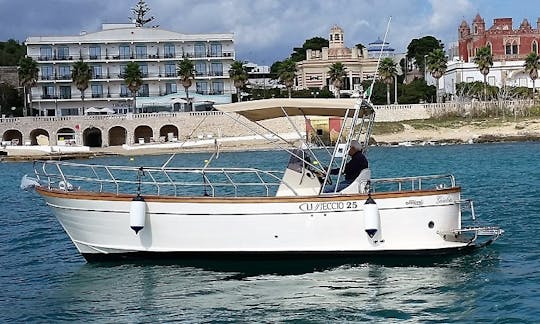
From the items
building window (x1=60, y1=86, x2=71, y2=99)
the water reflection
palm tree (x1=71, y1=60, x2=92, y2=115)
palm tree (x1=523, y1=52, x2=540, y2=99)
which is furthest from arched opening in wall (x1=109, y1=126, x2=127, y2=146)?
the water reflection

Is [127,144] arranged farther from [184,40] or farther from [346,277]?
[346,277]

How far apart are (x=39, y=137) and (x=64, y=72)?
11.4m

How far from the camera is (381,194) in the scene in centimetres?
1427

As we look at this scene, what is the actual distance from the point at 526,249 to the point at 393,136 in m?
59.6

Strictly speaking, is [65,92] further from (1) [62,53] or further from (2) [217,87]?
(2) [217,87]

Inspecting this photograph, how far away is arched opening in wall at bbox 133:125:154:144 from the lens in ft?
262

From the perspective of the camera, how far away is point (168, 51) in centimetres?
8638

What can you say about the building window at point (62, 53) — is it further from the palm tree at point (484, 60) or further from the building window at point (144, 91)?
the palm tree at point (484, 60)

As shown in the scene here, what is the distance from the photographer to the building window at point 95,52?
8544 centimetres

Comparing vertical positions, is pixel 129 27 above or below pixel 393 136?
above

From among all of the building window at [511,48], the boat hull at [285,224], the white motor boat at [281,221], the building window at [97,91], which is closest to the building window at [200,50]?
the building window at [97,91]

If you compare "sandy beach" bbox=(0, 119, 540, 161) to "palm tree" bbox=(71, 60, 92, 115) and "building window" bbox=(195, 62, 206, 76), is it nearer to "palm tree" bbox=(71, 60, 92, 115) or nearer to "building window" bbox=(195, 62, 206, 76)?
"palm tree" bbox=(71, 60, 92, 115)

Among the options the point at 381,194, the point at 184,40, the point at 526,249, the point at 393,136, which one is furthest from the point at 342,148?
the point at 184,40

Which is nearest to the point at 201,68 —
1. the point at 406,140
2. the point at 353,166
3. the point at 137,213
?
the point at 406,140
